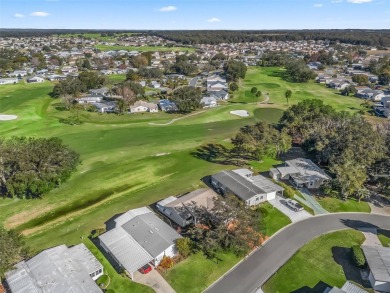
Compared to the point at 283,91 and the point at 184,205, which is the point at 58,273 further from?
the point at 283,91

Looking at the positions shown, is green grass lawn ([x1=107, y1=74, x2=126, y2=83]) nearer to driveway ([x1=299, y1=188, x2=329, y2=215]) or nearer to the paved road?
→ driveway ([x1=299, y1=188, x2=329, y2=215])

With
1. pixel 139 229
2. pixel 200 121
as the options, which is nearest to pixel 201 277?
pixel 139 229

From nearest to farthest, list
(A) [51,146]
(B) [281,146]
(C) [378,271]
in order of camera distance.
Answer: (C) [378,271] → (A) [51,146] → (B) [281,146]

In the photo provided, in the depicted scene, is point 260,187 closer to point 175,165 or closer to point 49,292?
point 175,165

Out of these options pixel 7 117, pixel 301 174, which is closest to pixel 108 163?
pixel 301 174

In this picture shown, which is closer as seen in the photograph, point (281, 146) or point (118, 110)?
point (281, 146)

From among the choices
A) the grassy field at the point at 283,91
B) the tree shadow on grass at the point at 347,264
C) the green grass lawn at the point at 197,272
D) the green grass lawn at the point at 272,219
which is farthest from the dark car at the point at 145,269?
the grassy field at the point at 283,91

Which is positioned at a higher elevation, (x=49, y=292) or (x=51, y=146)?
(x=51, y=146)

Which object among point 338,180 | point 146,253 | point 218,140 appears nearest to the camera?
point 146,253
